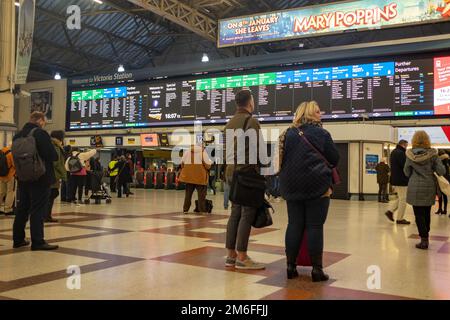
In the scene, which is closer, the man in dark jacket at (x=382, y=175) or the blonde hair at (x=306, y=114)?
the blonde hair at (x=306, y=114)

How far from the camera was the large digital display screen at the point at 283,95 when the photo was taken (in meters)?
14.5

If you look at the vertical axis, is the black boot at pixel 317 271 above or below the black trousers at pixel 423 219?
below

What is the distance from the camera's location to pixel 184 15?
62.3 ft

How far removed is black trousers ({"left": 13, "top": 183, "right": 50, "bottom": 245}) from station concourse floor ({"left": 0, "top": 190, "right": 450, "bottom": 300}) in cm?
18

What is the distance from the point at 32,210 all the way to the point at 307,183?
301 centimetres

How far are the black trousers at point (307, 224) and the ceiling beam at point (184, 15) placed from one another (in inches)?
564

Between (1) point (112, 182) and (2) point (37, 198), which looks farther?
(1) point (112, 182)

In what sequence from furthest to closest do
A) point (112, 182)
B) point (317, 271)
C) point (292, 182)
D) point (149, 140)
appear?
point (149, 140), point (112, 182), point (292, 182), point (317, 271)

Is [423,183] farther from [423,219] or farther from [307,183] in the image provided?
[307,183]

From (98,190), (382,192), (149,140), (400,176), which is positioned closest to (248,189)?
(400,176)

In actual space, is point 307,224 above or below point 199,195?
above

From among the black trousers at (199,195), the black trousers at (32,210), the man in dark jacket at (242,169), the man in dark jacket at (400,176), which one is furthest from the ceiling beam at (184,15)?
the man in dark jacket at (242,169)

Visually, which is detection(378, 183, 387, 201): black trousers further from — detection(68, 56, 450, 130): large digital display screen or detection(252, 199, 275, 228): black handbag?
detection(252, 199, 275, 228): black handbag

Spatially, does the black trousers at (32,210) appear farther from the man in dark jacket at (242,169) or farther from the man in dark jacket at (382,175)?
the man in dark jacket at (382,175)
